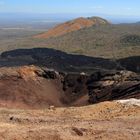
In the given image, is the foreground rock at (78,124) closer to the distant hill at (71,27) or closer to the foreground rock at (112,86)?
the foreground rock at (112,86)

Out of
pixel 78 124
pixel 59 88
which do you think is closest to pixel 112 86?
pixel 59 88

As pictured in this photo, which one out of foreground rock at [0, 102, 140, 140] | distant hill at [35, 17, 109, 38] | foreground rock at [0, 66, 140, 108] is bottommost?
distant hill at [35, 17, 109, 38]

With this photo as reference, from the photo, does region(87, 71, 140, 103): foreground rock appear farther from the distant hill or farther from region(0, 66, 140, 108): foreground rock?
the distant hill

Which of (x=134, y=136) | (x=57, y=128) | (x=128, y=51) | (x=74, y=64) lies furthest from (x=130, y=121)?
(x=128, y=51)

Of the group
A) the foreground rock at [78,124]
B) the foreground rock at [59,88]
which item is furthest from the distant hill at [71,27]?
the foreground rock at [78,124]

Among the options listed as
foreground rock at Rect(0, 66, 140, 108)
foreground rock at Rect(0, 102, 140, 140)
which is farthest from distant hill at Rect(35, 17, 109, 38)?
foreground rock at Rect(0, 102, 140, 140)

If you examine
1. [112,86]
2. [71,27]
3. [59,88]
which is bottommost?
[71,27]

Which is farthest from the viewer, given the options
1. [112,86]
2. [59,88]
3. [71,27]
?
[71,27]

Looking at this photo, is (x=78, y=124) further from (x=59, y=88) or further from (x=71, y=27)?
(x=71, y=27)

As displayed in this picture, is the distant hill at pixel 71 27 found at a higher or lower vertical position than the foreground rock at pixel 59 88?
lower
